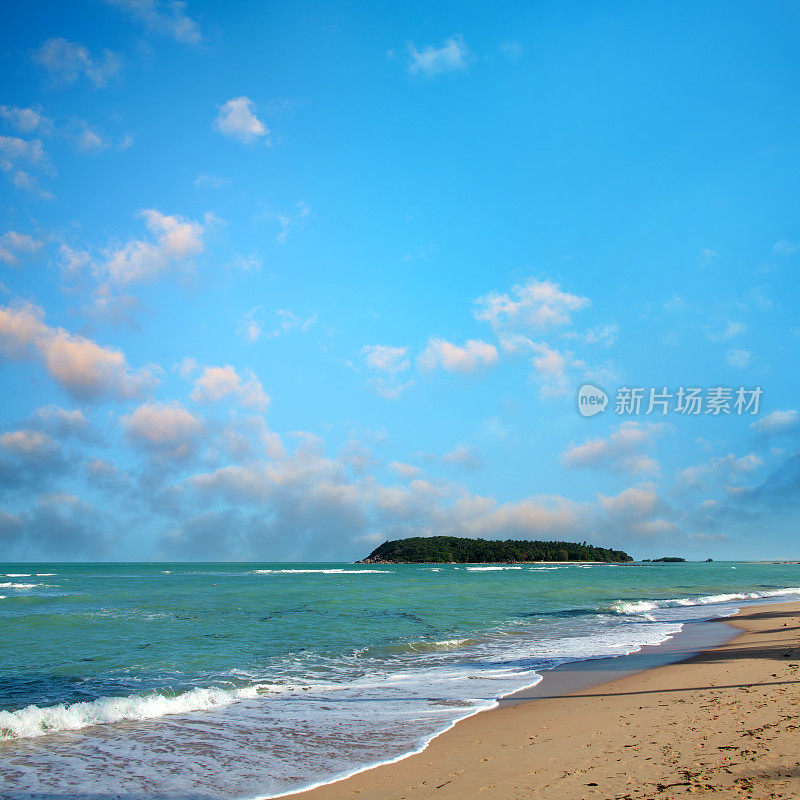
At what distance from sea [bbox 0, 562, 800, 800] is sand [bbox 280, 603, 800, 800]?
2.95ft

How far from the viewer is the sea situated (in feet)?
27.7

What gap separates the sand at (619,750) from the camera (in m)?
6.37

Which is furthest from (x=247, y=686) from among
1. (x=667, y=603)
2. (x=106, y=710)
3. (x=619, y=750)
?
(x=667, y=603)

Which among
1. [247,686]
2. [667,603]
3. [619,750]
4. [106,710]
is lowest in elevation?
[667,603]

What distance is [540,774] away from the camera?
7055mm

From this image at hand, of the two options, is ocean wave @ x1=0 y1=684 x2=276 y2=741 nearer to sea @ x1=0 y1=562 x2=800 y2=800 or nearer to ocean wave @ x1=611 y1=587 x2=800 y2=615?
sea @ x1=0 y1=562 x2=800 y2=800

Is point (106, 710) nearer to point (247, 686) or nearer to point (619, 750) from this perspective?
point (247, 686)

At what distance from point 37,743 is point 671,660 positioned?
52.5 feet

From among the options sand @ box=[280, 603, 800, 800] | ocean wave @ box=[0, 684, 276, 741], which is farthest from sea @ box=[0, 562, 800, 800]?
sand @ box=[280, 603, 800, 800]

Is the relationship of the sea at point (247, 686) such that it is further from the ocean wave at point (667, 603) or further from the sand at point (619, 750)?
the ocean wave at point (667, 603)

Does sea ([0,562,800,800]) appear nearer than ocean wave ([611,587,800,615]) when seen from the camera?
Yes

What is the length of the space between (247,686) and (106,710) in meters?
3.32

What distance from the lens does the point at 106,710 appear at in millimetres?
11570

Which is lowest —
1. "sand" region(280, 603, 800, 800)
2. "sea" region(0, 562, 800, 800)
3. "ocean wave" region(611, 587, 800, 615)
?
"ocean wave" region(611, 587, 800, 615)
